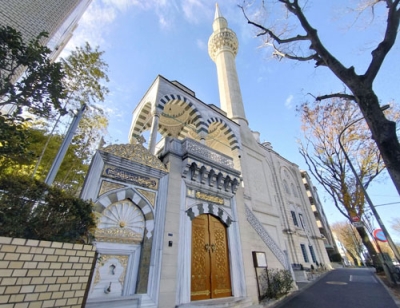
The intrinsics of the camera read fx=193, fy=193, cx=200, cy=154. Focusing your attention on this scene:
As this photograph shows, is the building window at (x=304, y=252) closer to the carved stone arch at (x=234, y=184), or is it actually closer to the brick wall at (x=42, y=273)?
the carved stone arch at (x=234, y=184)

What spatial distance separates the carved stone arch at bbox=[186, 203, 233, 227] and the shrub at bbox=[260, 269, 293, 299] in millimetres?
2621

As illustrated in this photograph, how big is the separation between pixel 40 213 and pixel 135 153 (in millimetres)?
3513

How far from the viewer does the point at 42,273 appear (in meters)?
2.85

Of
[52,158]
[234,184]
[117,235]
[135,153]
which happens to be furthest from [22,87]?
[234,184]

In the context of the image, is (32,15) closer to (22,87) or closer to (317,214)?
(22,87)

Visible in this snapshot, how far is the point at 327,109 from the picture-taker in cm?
1311

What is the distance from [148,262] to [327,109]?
46.2 ft

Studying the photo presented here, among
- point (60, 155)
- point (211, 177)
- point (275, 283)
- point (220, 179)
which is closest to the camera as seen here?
point (60, 155)

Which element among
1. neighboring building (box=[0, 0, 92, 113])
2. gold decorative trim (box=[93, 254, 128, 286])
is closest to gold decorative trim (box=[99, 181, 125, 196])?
gold decorative trim (box=[93, 254, 128, 286])

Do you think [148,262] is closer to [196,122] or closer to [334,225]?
[196,122]

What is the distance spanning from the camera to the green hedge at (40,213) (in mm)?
2830

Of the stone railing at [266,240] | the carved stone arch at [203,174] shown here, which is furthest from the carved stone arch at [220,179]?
the stone railing at [266,240]

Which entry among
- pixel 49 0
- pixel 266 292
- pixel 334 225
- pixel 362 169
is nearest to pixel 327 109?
pixel 362 169

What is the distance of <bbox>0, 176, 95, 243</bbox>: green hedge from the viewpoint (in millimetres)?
2830
